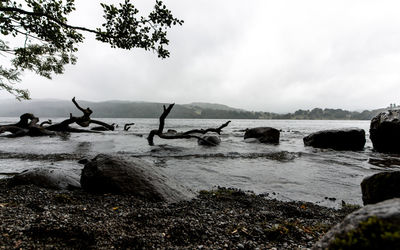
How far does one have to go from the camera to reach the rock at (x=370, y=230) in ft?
5.97

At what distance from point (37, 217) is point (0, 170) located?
347 inches

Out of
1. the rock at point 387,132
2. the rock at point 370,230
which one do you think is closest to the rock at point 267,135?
the rock at point 387,132

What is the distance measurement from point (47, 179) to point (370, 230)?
854cm

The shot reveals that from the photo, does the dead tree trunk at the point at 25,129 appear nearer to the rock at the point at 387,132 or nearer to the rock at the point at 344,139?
the rock at the point at 344,139

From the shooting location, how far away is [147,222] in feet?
13.7

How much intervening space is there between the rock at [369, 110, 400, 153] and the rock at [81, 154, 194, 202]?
20691 mm

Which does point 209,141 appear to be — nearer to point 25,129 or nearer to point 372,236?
point 372,236

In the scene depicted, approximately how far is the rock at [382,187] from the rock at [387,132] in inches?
666

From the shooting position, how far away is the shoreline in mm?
3290

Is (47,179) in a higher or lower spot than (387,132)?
lower

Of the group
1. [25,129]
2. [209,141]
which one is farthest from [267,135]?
[25,129]

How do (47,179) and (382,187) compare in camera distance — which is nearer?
(382,187)

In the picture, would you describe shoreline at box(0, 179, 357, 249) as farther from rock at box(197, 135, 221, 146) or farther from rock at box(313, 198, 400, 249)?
rock at box(197, 135, 221, 146)

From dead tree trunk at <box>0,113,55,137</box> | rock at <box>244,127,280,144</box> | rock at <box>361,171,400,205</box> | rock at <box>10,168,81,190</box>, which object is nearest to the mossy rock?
rock at <box>361,171,400,205</box>
